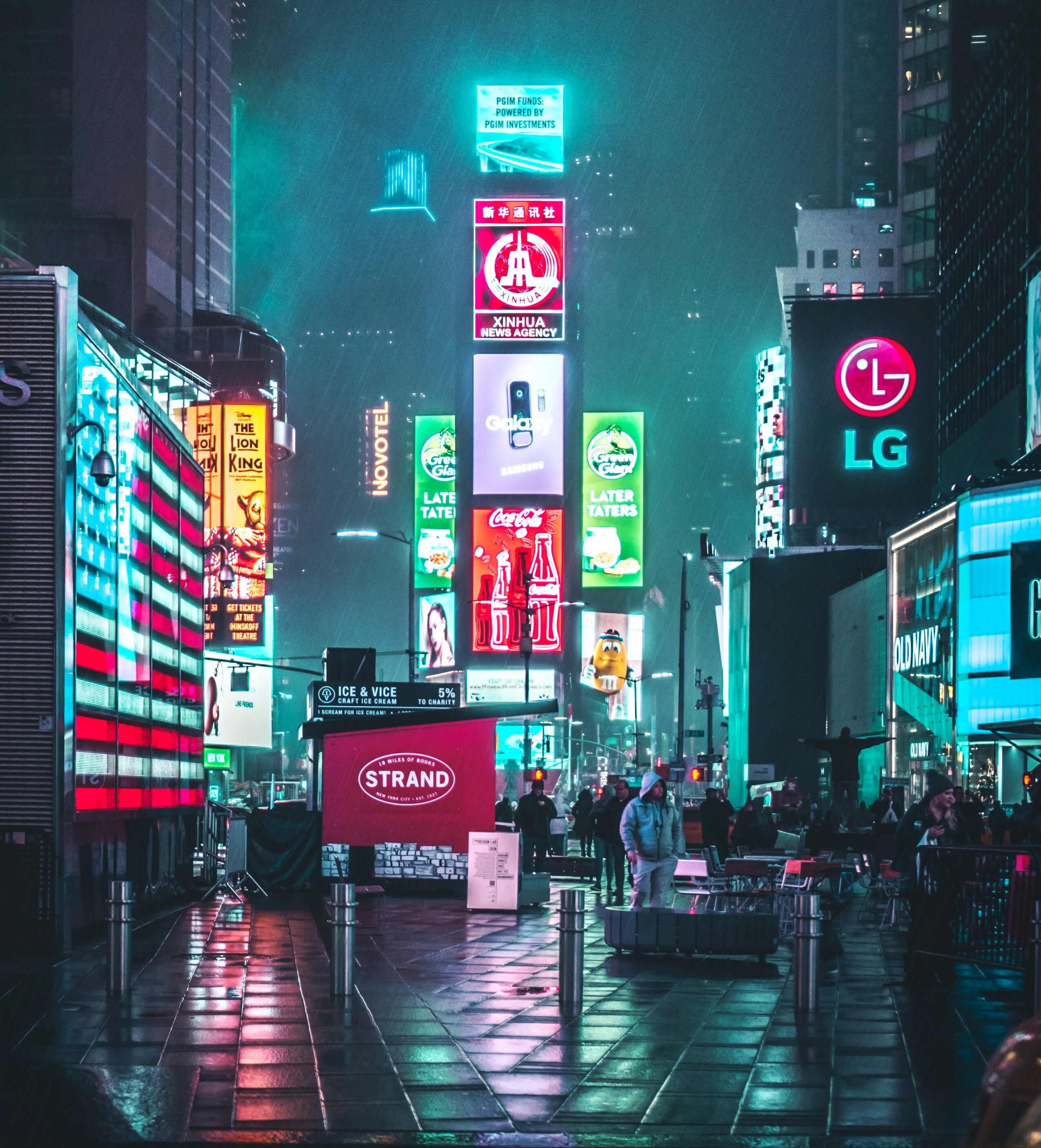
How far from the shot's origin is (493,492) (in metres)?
86.1

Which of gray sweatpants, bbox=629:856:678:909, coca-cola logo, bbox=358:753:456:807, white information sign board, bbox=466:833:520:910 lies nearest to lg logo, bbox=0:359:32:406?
gray sweatpants, bbox=629:856:678:909

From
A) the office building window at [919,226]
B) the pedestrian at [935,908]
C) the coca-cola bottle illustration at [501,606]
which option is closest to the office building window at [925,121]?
the office building window at [919,226]

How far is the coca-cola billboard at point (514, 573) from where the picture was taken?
85188 millimetres

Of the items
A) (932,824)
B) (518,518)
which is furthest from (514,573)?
(932,824)

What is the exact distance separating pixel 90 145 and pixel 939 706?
4609cm

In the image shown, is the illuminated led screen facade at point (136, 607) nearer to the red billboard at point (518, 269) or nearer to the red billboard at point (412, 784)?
the red billboard at point (412, 784)

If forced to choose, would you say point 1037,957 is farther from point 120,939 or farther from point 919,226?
point 919,226

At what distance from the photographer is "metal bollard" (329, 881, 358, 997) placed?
45.7 ft

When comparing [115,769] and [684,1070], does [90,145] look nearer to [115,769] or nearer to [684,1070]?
[115,769]

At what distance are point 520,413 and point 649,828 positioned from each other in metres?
68.5

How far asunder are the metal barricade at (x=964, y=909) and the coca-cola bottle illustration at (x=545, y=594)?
6819 centimetres

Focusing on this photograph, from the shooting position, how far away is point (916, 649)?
2322 inches

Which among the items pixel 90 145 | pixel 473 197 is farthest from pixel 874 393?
pixel 90 145

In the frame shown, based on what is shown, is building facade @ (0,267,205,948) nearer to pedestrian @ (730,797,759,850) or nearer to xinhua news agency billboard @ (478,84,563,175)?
pedestrian @ (730,797,759,850)
